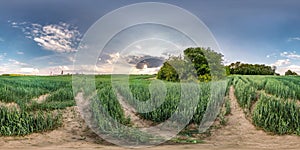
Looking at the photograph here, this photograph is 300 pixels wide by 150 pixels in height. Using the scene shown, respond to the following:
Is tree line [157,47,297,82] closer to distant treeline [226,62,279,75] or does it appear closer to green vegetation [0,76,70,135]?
green vegetation [0,76,70,135]

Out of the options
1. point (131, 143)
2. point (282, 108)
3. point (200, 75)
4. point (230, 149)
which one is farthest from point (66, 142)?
point (200, 75)

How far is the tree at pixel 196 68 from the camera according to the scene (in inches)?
808

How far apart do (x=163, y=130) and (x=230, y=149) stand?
11.6ft

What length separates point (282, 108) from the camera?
12172 millimetres

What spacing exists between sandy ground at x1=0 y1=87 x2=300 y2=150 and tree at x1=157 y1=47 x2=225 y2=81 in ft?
26.3

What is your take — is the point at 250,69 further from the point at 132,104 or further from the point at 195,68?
the point at 132,104

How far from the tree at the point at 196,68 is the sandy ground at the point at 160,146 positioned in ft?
26.3

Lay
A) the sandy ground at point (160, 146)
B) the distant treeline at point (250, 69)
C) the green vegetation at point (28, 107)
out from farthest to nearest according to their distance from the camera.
Result: 1. the distant treeline at point (250, 69)
2. the green vegetation at point (28, 107)
3. the sandy ground at point (160, 146)

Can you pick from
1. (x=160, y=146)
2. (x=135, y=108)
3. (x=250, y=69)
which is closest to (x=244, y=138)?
(x=160, y=146)

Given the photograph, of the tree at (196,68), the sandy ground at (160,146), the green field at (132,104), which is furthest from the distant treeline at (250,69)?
the sandy ground at (160,146)

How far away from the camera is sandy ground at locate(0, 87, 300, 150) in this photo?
891 cm

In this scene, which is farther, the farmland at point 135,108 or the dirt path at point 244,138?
the farmland at point 135,108

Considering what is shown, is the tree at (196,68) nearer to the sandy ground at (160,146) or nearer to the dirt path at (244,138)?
the dirt path at (244,138)

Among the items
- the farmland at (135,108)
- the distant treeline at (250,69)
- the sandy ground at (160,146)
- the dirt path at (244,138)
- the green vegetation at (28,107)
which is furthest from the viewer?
the distant treeline at (250,69)
